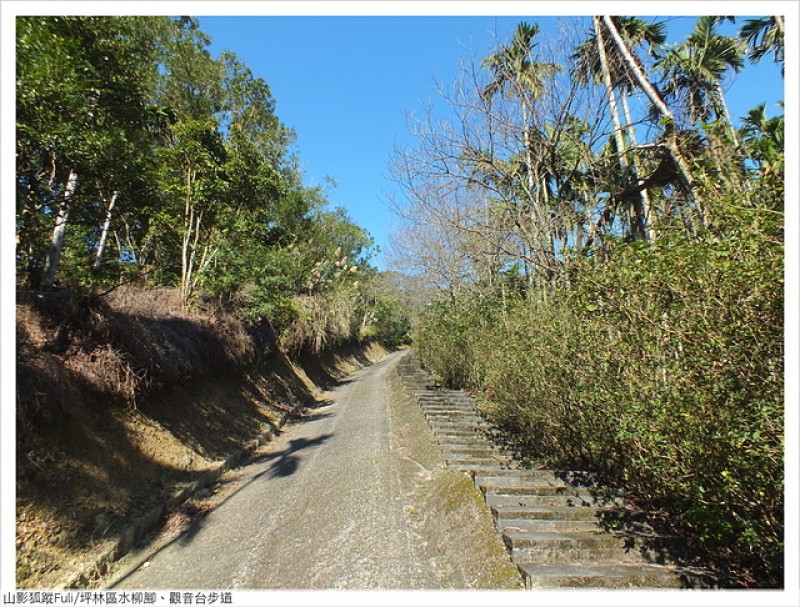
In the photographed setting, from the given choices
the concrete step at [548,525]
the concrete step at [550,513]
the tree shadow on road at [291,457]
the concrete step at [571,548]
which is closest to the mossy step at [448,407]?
the tree shadow on road at [291,457]

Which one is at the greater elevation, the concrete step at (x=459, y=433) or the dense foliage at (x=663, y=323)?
the dense foliage at (x=663, y=323)

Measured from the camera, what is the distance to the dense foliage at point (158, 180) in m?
4.05

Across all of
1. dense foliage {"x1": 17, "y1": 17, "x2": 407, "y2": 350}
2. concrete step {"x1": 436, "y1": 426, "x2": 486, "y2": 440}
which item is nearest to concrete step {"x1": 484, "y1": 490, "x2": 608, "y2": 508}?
concrete step {"x1": 436, "y1": 426, "x2": 486, "y2": 440}

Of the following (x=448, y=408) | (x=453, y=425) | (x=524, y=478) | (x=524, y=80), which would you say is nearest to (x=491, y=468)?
(x=524, y=478)

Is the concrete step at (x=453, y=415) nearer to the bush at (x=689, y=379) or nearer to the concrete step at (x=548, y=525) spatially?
the bush at (x=689, y=379)

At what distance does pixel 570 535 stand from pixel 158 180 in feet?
28.7

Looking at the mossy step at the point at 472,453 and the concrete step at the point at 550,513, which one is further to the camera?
the mossy step at the point at 472,453

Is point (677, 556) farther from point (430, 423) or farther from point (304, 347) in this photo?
point (304, 347)

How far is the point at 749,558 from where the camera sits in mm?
2779

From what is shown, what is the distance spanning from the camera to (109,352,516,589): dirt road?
364 centimetres

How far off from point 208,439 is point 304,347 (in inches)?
396

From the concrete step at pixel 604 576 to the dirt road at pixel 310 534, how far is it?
2.77ft

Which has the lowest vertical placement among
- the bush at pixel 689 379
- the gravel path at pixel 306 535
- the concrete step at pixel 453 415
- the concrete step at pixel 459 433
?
the gravel path at pixel 306 535

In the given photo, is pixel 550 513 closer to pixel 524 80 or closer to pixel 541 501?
pixel 541 501
